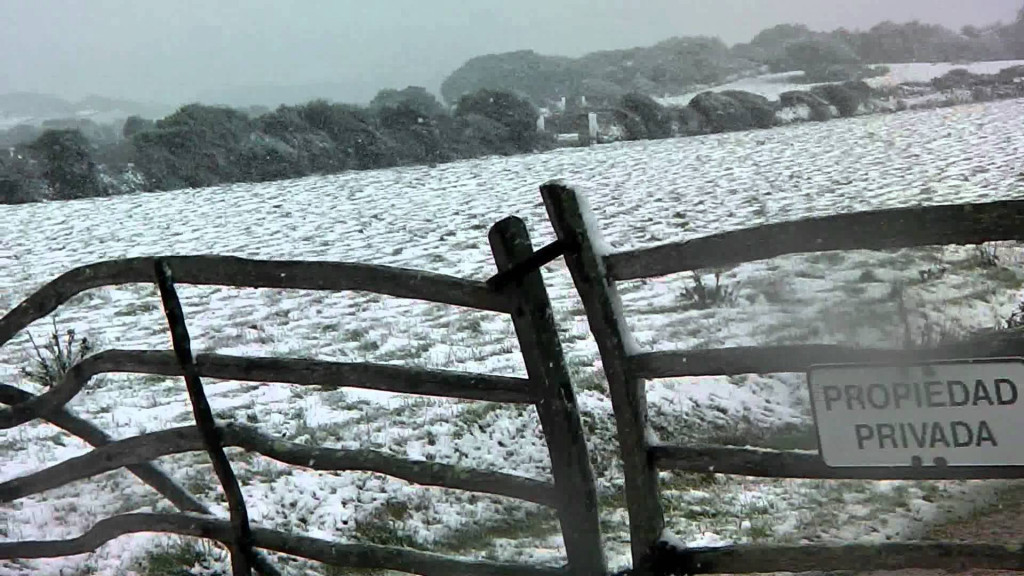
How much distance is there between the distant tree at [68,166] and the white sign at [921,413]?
1777cm

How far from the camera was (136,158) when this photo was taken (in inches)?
751

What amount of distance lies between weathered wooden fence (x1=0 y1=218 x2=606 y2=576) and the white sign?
30.5 inches

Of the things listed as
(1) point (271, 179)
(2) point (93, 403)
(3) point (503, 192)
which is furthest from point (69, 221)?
(2) point (93, 403)

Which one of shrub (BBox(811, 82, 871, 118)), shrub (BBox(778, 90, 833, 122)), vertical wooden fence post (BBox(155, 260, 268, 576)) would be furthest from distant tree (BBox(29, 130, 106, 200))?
vertical wooden fence post (BBox(155, 260, 268, 576))

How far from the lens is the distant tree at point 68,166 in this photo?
18.0 meters

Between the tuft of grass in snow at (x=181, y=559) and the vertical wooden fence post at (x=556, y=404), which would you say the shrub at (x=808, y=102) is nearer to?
the tuft of grass in snow at (x=181, y=559)

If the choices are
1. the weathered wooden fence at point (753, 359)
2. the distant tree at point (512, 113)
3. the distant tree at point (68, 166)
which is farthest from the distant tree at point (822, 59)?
the distant tree at point (68, 166)

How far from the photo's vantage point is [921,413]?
2.58 m

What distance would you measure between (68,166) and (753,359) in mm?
17915

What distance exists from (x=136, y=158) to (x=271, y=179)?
9.17 ft

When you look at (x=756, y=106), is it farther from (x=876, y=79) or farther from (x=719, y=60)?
(x=876, y=79)

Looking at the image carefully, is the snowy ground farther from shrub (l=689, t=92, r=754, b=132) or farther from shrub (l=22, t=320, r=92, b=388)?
shrub (l=22, t=320, r=92, b=388)

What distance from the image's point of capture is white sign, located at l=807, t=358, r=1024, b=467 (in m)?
2.51

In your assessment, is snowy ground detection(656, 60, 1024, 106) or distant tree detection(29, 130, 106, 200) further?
distant tree detection(29, 130, 106, 200)
